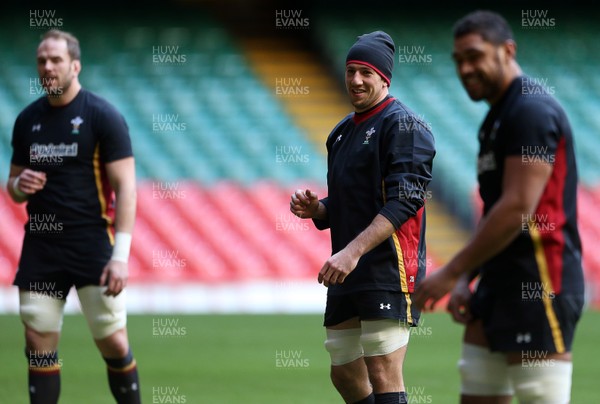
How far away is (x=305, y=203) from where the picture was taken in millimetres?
5605

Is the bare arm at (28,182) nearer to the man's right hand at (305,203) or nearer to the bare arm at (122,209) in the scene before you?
the bare arm at (122,209)

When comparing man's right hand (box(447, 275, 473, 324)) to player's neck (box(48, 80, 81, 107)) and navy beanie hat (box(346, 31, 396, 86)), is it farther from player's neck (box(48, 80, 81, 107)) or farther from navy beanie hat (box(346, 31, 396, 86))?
player's neck (box(48, 80, 81, 107))

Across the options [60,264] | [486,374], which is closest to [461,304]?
[486,374]

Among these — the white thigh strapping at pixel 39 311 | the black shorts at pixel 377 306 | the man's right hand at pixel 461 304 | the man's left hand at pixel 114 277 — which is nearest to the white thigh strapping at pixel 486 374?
the man's right hand at pixel 461 304

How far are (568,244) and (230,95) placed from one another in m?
17.2

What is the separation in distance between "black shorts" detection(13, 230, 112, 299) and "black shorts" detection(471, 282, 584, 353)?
10.0 ft

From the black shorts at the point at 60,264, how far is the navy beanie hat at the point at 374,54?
6.81 feet

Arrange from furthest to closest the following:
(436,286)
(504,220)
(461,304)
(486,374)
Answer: (461,304), (486,374), (436,286), (504,220)

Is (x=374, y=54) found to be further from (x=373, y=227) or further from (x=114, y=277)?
(x=114, y=277)

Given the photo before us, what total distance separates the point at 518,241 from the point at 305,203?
1815 mm

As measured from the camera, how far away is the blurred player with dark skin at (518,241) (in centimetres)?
381

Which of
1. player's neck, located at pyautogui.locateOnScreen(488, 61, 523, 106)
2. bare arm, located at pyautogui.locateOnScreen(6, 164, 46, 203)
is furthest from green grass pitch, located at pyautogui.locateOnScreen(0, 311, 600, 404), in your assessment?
player's neck, located at pyautogui.locateOnScreen(488, 61, 523, 106)

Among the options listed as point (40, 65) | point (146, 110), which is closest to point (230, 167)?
point (146, 110)

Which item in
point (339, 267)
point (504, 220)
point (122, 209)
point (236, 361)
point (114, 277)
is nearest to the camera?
point (504, 220)
